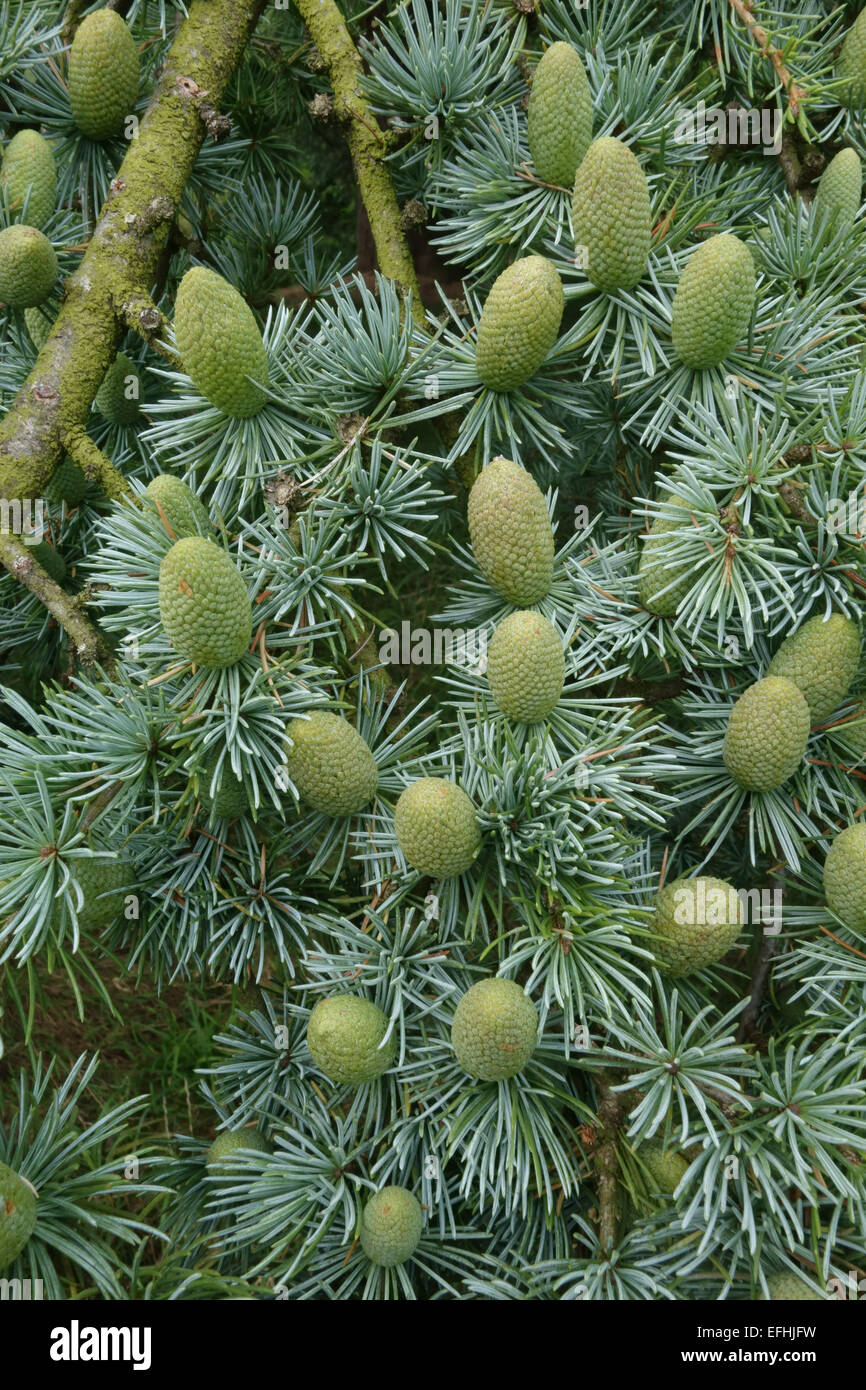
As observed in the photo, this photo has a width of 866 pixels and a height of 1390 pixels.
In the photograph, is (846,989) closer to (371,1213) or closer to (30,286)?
(371,1213)

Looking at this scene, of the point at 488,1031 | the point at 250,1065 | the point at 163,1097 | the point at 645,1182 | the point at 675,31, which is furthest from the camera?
the point at 163,1097

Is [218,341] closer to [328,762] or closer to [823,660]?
[328,762]

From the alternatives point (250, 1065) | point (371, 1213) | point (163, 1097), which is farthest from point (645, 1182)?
point (163, 1097)

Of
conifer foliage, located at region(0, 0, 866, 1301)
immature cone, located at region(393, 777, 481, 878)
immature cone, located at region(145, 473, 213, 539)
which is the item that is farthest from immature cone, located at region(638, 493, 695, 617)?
immature cone, located at region(145, 473, 213, 539)

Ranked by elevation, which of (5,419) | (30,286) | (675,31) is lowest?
(5,419)

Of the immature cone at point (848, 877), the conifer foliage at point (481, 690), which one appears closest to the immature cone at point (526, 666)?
the conifer foliage at point (481, 690)

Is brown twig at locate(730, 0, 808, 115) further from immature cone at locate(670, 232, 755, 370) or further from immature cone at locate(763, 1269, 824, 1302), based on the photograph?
immature cone at locate(763, 1269, 824, 1302)
